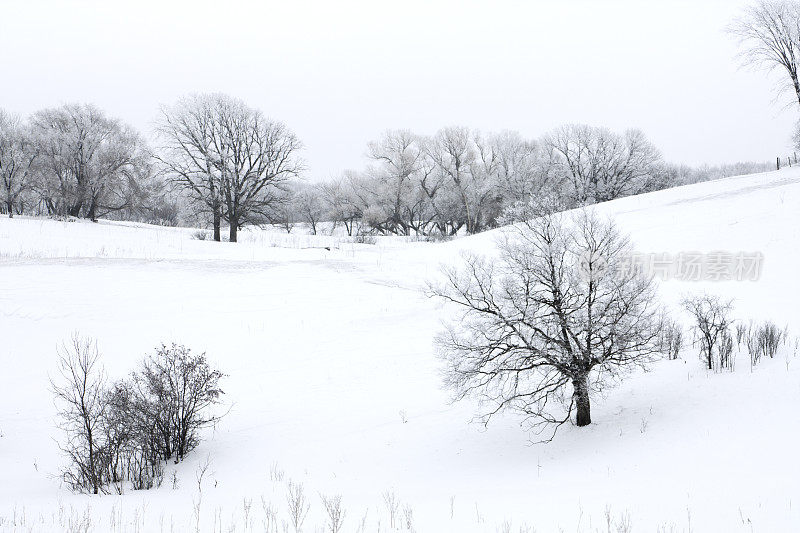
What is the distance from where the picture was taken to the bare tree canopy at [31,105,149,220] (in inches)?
1428

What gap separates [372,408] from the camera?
13.0 m

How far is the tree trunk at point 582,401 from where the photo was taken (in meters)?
9.16

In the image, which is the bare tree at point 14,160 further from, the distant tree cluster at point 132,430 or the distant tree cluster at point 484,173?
the distant tree cluster at point 132,430

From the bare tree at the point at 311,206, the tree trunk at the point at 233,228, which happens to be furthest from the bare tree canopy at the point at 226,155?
the bare tree at the point at 311,206

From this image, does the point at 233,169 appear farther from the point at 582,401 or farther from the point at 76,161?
the point at 582,401

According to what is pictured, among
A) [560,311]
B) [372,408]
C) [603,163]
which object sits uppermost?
[603,163]

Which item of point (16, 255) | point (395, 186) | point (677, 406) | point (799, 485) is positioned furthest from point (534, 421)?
point (395, 186)

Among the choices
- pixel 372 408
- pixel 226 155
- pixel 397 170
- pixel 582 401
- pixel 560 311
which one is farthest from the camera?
pixel 397 170

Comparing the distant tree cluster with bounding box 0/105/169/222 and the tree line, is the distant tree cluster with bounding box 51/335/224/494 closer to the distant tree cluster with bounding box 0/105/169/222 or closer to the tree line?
the tree line

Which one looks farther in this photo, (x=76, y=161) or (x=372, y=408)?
(x=76, y=161)

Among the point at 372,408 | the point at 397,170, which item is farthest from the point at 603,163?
the point at 372,408

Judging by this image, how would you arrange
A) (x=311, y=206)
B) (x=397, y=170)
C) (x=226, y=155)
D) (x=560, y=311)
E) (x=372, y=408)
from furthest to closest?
(x=311, y=206), (x=397, y=170), (x=226, y=155), (x=372, y=408), (x=560, y=311)

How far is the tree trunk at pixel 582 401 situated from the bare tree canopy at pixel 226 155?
30041 mm

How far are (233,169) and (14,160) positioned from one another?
17.8 meters
